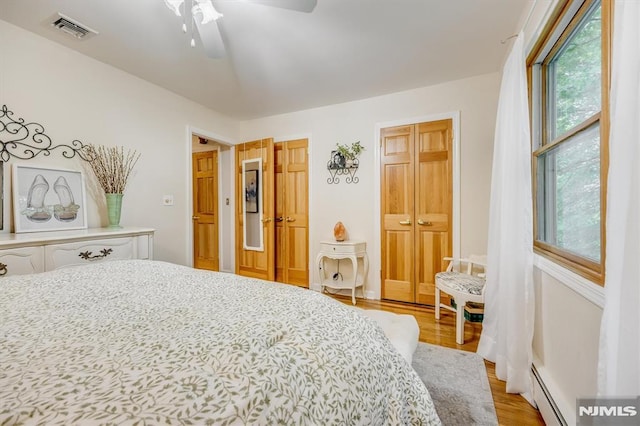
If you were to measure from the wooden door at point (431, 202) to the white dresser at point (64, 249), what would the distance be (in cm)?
269

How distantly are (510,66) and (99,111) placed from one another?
10.9ft

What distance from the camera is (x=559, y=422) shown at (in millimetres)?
1203

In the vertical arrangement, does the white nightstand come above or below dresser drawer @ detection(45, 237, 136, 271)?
below

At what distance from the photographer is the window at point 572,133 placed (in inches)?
43.7

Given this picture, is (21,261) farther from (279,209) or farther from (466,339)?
(466,339)

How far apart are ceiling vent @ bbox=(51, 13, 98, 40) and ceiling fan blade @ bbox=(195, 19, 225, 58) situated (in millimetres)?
1014

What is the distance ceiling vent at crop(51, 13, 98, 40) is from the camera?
1878 millimetres

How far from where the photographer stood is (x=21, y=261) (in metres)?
1.62

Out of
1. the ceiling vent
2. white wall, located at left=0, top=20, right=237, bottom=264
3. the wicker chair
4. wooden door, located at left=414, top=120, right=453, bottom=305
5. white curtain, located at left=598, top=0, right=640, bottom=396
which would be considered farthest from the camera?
wooden door, located at left=414, top=120, right=453, bottom=305

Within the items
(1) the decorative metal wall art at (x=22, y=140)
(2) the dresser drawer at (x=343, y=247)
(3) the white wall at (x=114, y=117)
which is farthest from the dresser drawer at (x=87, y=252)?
(2) the dresser drawer at (x=343, y=247)

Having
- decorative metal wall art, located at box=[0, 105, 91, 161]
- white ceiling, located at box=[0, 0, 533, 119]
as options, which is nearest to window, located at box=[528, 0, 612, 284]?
white ceiling, located at box=[0, 0, 533, 119]

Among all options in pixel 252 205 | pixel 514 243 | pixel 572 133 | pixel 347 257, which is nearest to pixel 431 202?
pixel 347 257

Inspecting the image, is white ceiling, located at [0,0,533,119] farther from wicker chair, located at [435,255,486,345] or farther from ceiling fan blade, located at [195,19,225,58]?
wicker chair, located at [435,255,486,345]

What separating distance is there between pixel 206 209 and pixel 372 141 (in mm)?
2922
